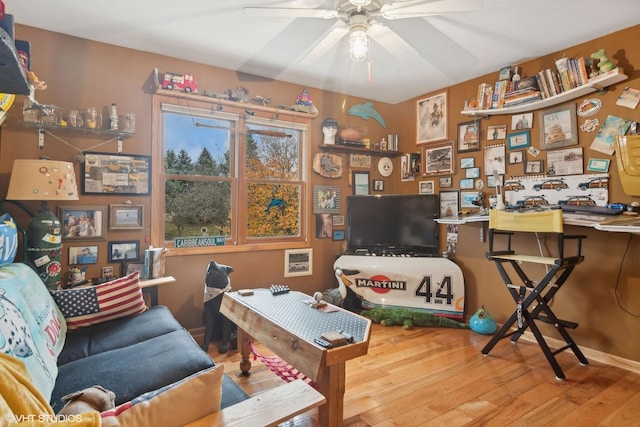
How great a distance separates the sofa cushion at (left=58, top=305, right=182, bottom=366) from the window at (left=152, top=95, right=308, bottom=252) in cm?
86

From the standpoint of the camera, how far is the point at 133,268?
276cm

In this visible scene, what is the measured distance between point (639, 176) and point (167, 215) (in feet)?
11.9

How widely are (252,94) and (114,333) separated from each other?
2.39 m

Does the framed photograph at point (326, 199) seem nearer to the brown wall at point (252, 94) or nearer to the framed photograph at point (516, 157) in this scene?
the brown wall at point (252, 94)

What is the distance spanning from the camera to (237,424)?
915 mm

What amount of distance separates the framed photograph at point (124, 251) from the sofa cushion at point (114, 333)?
0.68m

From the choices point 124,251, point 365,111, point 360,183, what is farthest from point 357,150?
point 124,251

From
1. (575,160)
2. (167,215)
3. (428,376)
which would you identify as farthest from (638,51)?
(167,215)

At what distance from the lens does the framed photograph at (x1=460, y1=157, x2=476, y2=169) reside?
11.3ft

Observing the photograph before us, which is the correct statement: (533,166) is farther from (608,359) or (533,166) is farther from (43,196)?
(43,196)

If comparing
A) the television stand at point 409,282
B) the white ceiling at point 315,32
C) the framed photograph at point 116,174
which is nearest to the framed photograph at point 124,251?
the framed photograph at point 116,174

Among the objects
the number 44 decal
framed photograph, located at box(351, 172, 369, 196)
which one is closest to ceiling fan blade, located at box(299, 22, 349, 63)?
framed photograph, located at box(351, 172, 369, 196)

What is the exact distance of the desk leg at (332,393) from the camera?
61.5 inches

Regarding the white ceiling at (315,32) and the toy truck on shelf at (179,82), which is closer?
the white ceiling at (315,32)
